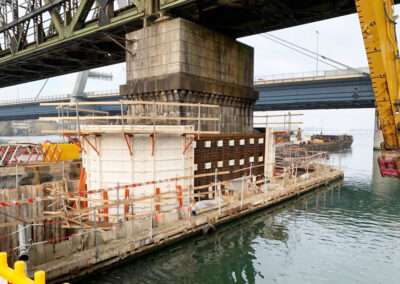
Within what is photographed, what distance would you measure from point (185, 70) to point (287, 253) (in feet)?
39.6

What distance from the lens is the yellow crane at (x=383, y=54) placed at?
970cm

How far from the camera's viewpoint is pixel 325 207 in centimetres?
2097

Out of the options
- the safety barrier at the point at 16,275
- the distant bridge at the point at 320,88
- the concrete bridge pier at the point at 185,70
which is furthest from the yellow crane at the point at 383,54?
the distant bridge at the point at 320,88

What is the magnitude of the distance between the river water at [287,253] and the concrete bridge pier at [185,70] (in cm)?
756

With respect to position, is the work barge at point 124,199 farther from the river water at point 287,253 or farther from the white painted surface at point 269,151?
the white painted surface at point 269,151

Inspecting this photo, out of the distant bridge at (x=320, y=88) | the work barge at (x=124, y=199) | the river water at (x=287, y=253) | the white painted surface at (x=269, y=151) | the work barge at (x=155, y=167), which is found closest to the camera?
the work barge at (x=124, y=199)

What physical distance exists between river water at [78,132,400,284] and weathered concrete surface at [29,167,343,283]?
1.40 feet

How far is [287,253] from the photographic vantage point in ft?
42.3

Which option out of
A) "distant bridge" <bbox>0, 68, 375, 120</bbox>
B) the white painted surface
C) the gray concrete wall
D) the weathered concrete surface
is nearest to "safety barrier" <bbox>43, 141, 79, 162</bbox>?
the gray concrete wall

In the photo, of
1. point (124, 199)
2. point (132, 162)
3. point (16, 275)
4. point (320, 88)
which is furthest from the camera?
point (320, 88)

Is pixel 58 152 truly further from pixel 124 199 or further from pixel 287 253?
pixel 287 253

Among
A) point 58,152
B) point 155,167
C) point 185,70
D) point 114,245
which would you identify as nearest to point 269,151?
point 185,70

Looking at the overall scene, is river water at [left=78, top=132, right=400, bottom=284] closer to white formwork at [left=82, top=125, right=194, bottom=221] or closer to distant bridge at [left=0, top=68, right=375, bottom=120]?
white formwork at [left=82, top=125, right=194, bottom=221]

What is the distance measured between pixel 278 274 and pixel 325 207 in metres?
11.9
